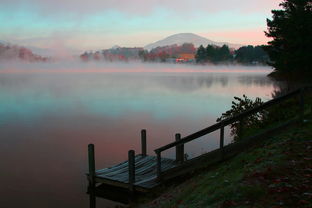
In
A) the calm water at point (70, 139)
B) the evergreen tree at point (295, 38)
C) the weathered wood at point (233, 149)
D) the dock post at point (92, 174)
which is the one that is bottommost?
the calm water at point (70, 139)

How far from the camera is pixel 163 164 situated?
1457 cm

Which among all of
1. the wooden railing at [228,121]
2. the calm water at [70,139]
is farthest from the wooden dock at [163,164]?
the calm water at [70,139]

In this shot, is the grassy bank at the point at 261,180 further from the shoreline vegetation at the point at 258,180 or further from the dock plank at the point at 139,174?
the dock plank at the point at 139,174

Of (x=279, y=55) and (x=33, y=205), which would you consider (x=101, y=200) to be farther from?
(x=279, y=55)

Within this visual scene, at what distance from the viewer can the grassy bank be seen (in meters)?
6.52

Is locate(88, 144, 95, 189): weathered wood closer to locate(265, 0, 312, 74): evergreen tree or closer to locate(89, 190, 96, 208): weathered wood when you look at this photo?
locate(89, 190, 96, 208): weathered wood

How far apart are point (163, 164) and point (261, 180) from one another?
752 centimetres

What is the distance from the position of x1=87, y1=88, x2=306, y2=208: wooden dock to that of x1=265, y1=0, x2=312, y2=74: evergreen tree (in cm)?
2565

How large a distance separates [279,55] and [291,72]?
8.03 ft

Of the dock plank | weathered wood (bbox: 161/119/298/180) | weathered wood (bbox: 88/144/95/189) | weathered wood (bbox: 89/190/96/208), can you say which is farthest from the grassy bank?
Answer: weathered wood (bbox: 89/190/96/208)

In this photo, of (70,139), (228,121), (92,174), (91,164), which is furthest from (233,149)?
(70,139)

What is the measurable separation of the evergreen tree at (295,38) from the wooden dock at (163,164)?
25.6 m

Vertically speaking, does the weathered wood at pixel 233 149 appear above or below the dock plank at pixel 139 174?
above

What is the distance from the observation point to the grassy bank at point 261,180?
652cm
